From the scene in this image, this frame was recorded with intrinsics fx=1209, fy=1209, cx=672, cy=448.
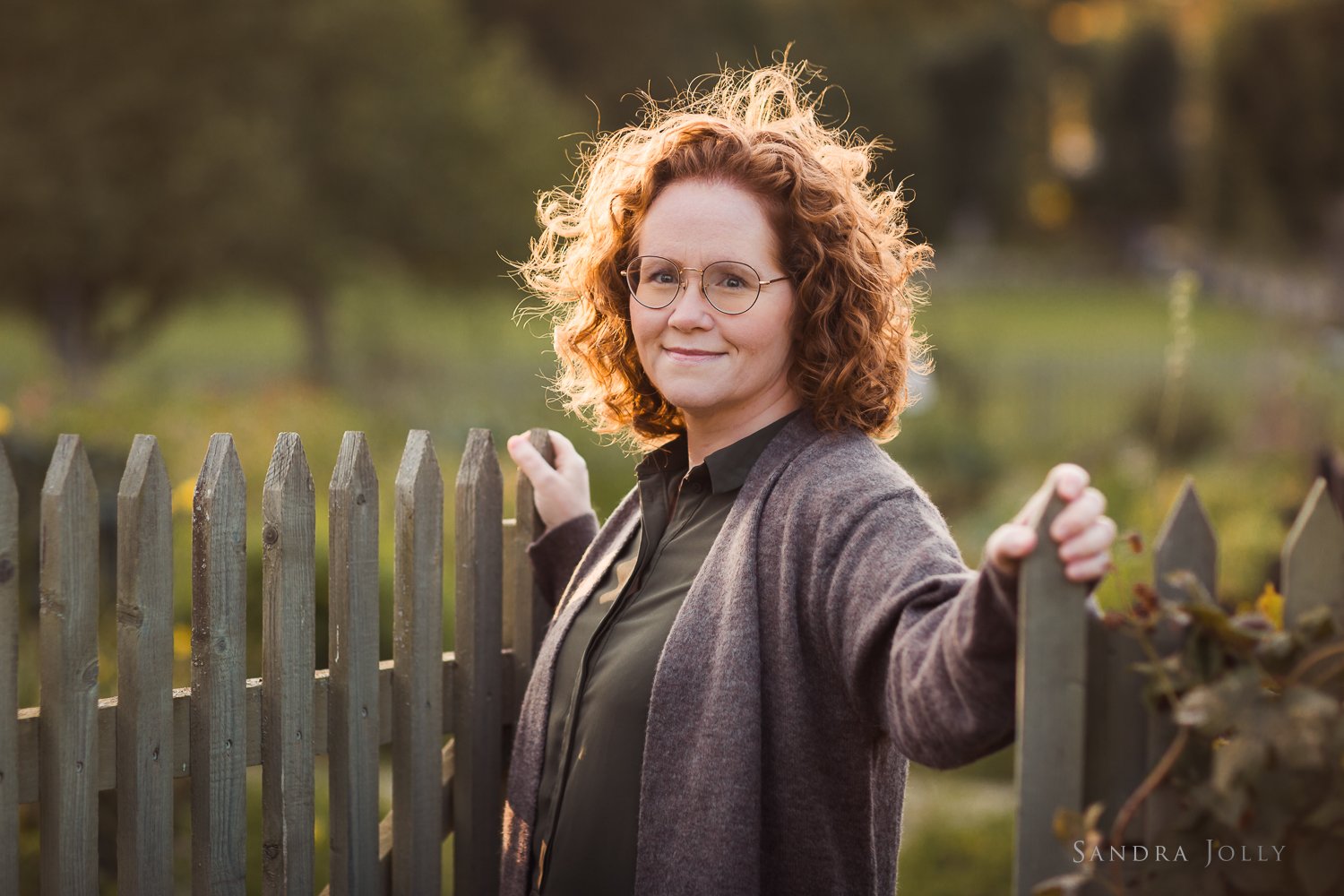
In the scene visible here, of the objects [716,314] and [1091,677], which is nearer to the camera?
[1091,677]

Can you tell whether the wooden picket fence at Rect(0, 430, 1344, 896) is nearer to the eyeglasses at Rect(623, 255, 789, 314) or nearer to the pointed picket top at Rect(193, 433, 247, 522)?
the pointed picket top at Rect(193, 433, 247, 522)

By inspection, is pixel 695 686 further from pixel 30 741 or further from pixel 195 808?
pixel 30 741

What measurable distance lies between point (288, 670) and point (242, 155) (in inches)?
534

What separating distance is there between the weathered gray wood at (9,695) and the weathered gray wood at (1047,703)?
1.60 meters

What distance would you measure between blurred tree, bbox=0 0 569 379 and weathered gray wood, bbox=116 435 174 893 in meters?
12.3

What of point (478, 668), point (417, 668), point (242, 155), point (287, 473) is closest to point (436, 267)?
point (242, 155)

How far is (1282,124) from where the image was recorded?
12.9 metres

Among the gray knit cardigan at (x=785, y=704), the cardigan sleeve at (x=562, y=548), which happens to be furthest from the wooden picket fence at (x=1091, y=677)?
the cardigan sleeve at (x=562, y=548)

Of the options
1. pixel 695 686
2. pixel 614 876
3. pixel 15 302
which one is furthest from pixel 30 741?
pixel 15 302

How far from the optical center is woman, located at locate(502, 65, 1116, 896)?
5.50 feet

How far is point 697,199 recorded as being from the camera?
6.92 feet

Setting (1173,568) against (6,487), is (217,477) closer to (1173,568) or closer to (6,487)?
(6,487)

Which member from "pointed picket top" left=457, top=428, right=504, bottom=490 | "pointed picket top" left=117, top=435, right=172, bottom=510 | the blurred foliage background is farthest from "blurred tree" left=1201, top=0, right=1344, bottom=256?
"pointed picket top" left=117, top=435, right=172, bottom=510

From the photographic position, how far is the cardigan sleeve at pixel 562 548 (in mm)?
2604
